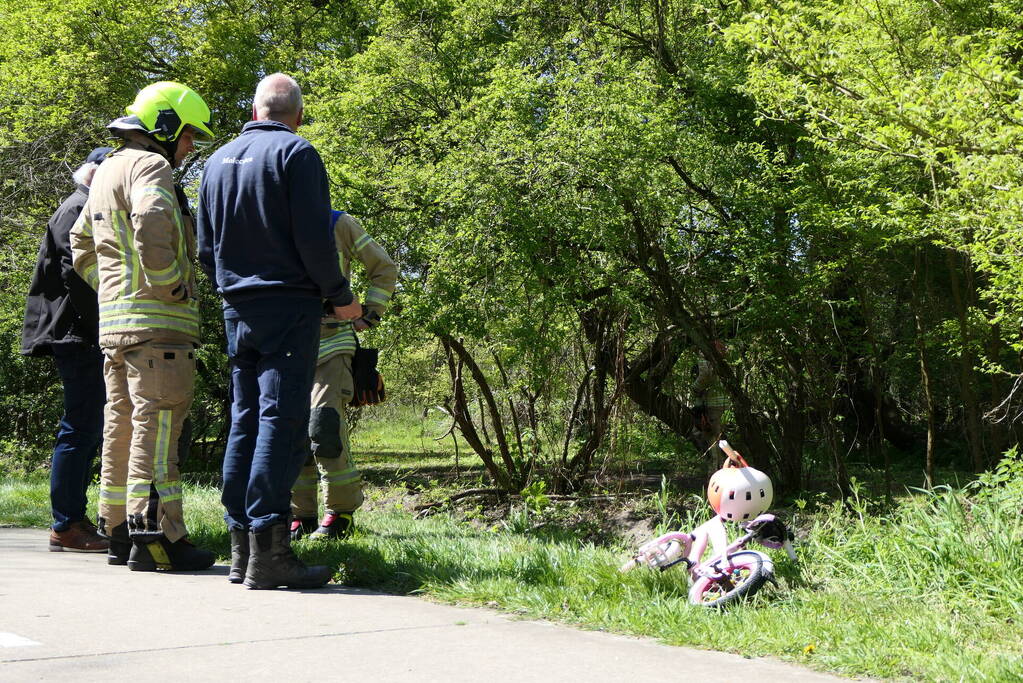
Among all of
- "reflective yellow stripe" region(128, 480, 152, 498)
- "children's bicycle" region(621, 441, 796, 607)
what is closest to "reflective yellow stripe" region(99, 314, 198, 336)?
"reflective yellow stripe" region(128, 480, 152, 498)

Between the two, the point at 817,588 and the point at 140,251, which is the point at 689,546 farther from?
the point at 140,251

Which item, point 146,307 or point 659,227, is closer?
point 146,307

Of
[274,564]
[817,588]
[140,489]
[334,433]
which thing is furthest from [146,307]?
[817,588]

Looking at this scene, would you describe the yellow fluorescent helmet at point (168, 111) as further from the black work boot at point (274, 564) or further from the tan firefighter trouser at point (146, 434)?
the black work boot at point (274, 564)

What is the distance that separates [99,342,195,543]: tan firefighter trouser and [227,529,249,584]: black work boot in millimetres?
429

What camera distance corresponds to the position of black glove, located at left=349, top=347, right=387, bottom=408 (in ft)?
19.0

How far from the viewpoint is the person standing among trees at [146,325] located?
181 inches

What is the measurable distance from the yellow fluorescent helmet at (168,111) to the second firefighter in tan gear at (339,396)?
90 centimetres

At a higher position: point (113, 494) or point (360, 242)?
point (360, 242)

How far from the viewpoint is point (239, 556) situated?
4266 millimetres

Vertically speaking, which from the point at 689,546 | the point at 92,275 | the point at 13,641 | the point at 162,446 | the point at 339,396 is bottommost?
the point at 13,641

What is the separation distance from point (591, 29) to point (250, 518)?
905 cm

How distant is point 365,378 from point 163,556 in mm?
1629

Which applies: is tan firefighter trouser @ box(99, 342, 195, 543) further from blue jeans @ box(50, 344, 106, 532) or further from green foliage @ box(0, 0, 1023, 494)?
green foliage @ box(0, 0, 1023, 494)
